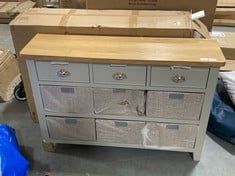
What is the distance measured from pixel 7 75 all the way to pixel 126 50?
142cm

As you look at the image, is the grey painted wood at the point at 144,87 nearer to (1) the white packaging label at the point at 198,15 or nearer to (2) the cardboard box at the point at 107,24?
(2) the cardboard box at the point at 107,24

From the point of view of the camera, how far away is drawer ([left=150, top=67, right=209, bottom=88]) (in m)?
1.30

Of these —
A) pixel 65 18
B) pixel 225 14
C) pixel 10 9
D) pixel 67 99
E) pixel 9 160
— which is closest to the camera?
pixel 9 160

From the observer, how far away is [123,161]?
169cm

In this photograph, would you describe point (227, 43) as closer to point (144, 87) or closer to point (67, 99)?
point (144, 87)

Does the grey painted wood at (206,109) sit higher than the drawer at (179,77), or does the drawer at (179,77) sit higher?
the drawer at (179,77)

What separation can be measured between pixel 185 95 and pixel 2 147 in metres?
0.96

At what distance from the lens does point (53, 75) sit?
1413 mm

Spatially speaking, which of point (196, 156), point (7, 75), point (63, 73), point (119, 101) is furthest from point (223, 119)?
point (7, 75)

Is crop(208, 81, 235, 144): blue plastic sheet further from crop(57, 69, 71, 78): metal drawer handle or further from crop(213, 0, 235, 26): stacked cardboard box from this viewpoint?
crop(213, 0, 235, 26): stacked cardboard box

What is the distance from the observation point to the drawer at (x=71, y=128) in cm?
158

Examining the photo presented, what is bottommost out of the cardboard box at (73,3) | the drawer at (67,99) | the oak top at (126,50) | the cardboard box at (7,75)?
the cardboard box at (7,75)

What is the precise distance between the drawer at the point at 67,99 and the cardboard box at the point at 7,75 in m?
0.88

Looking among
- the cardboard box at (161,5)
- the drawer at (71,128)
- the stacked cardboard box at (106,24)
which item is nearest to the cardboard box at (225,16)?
the cardboard box at (161,5)
